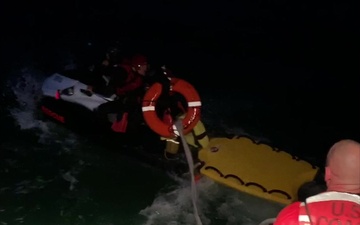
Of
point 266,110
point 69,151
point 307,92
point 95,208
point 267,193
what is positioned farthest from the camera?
point 307,92

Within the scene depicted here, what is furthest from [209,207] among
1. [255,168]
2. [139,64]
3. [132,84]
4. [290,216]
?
[290,216]

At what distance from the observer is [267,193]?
4.36 metres

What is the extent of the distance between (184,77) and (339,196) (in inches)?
196

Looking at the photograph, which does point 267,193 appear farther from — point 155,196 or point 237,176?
point 155,196

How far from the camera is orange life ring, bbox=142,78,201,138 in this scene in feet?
15.1

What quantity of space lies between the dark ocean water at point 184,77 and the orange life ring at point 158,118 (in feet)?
1.75

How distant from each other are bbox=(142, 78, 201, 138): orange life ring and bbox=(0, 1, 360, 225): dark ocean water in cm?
53

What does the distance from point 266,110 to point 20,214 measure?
3017 millimetres

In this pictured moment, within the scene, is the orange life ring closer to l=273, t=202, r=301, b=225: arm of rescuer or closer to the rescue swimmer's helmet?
the rescue swimmer's helmet

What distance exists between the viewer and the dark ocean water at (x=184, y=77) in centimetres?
475

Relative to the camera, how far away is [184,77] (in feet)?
23.8

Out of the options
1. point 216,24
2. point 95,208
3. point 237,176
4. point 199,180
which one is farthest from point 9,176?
point 216,24

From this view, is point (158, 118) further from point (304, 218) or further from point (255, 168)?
point (304, 218)

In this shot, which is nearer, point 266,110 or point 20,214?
point 20,214
